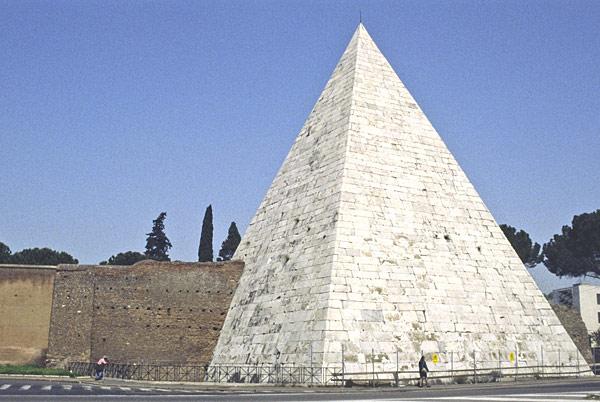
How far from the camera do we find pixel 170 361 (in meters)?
20.6

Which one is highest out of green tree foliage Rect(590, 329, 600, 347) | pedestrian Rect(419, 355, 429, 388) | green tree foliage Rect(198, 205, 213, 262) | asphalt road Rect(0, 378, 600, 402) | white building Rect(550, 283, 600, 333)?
green tree foliage Rect(198, 205, 213, 262)

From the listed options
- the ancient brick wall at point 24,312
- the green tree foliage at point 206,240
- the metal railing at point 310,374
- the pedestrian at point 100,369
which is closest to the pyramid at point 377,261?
the metal railing at point 310,374

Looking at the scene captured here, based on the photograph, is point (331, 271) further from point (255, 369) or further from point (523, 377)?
point (523, 377)

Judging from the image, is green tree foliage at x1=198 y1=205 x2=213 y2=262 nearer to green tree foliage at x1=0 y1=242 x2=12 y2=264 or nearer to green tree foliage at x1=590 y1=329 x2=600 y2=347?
green tree foliage at x1=0 y1=242 x2=12 y2=264

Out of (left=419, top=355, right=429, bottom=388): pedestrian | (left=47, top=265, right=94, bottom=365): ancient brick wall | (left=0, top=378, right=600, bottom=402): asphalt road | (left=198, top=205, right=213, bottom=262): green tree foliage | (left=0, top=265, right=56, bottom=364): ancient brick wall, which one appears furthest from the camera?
(left=198, top=205, right=213, bottom=262): green tree foliage

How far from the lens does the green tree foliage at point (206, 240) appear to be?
3472 centimetres

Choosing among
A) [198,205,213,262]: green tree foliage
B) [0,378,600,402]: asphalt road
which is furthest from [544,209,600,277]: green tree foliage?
[0,378,600,402]: asphalt road

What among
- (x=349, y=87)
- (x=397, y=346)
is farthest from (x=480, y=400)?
(x=349, y=87)

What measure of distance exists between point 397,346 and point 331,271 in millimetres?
2206

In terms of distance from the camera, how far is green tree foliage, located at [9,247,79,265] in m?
40.8

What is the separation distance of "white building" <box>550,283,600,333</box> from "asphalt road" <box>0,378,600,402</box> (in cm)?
2700

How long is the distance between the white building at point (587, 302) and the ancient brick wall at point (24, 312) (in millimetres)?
29514

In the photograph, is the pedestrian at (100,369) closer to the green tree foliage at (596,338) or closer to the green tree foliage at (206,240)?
the green tree foliage at (206,240)

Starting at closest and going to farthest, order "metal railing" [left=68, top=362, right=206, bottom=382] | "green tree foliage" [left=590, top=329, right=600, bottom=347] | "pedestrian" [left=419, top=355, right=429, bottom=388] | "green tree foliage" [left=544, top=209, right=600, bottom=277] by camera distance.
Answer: "pedestrian" [left=419, top=355, right=429, bottom=388] < "metal railing" [left=68, top=362, right=206, bottom=382] < "green tree foliage" [left=590, top=329, right=600, bottom=347] < "green tree foliage" [left=544, top=209, right=600, bottom=277]
